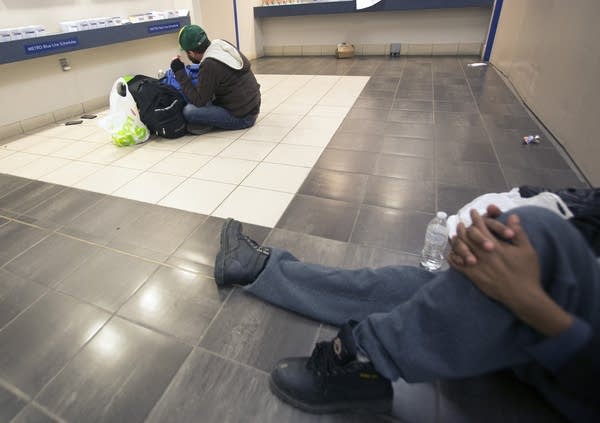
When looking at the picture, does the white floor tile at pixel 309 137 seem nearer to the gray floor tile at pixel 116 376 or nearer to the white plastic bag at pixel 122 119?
the white plastic bag at pixel 122 119

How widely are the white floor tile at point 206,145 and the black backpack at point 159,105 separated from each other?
213 millimetres

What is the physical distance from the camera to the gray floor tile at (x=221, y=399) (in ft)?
3.28

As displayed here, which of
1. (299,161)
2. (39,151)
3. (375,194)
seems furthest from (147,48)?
(375,194)

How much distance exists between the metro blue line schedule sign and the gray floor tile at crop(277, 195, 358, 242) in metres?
2.93

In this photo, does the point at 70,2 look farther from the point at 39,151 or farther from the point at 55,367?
the point at 55,367

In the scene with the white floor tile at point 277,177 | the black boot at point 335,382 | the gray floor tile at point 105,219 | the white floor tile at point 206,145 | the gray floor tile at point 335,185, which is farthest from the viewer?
the white floor tile at point 206,145

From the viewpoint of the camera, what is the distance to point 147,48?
4.53 metres

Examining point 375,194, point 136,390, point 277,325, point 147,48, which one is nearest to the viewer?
point 136,390

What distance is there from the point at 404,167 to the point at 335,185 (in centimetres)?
54

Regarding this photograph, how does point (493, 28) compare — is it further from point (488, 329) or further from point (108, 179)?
point (488, 329)

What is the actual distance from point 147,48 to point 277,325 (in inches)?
178

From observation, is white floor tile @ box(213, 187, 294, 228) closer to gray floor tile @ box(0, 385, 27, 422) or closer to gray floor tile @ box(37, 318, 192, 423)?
gray floor tile @ box(37, 318, 192, 423)

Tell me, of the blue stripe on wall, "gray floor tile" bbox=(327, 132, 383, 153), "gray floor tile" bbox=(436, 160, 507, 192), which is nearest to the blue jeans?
"gray floor tile" bbox=(327, 132, 383, 153)

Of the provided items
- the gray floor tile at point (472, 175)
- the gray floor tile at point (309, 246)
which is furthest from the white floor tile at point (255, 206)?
the gray floor tile at point (472, 175)
